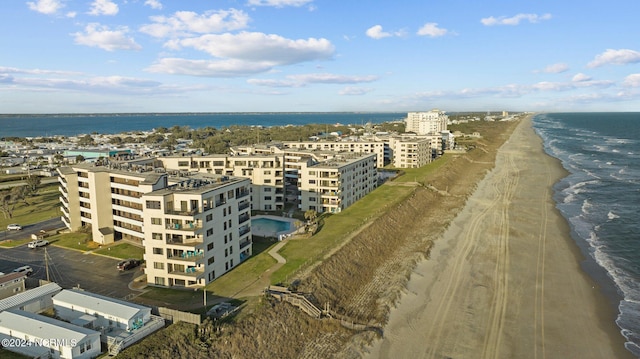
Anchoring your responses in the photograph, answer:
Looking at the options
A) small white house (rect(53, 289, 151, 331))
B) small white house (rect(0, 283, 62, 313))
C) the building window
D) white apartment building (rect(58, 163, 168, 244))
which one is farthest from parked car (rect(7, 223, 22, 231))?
small white house (rect(53, 289, 151, 331))

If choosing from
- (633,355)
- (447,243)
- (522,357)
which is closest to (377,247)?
(447,243)

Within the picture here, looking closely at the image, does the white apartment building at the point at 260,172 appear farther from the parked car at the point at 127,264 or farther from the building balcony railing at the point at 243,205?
the parked car at the point at 127,264

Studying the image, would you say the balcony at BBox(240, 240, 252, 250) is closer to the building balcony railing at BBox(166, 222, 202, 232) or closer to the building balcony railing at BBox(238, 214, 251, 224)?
the building balcony railing at BBox(238, 214, 251, 224)

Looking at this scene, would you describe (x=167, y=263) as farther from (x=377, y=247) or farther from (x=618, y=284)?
(x=618, y=284)

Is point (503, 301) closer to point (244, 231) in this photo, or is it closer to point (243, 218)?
point (244, 231)

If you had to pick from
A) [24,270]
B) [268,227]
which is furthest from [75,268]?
[268,227]

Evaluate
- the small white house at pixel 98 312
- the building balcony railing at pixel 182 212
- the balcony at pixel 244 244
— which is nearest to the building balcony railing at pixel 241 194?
the balcony at pixel 244 244
